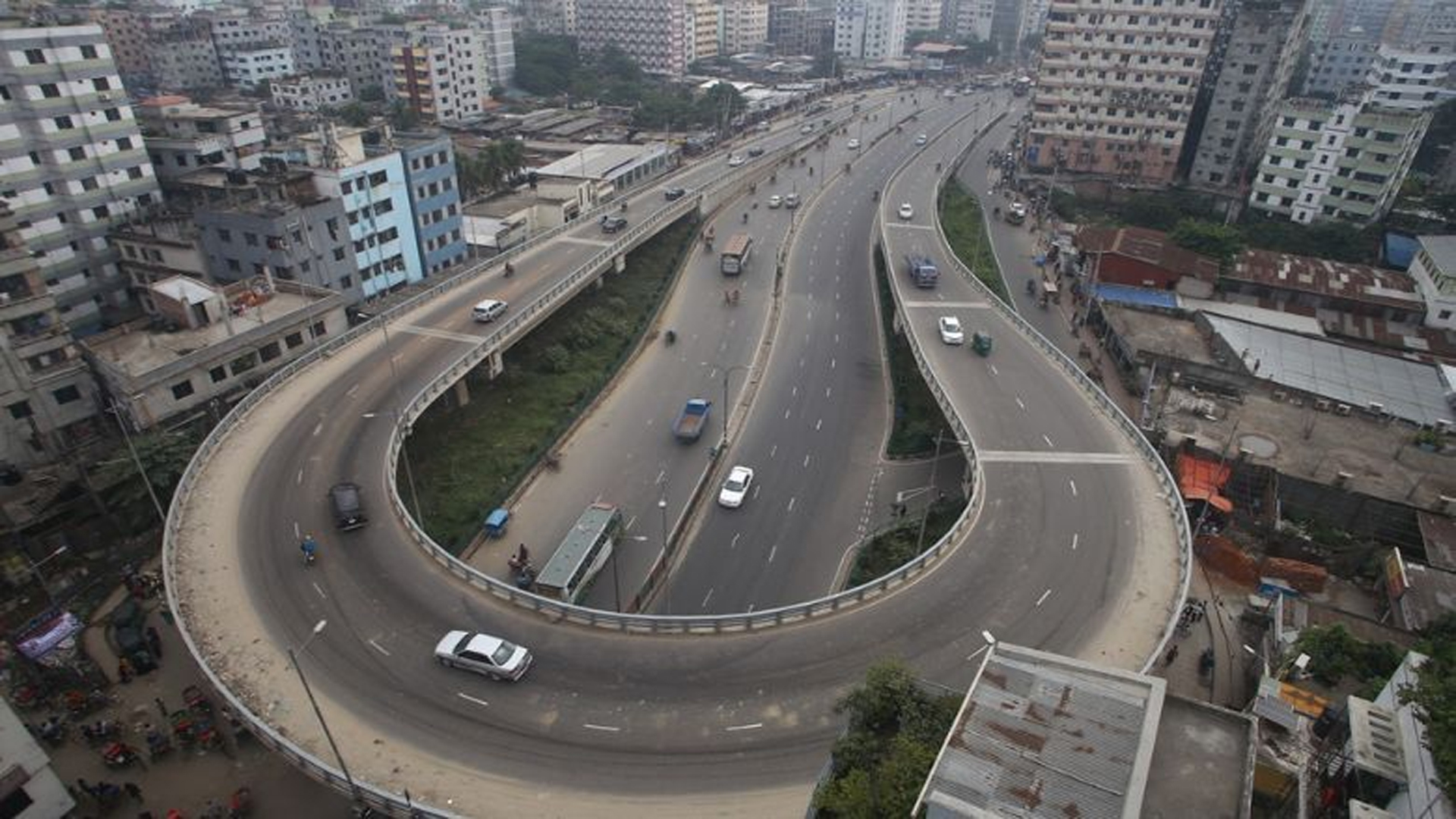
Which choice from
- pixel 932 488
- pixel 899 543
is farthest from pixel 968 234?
pixel 899 543

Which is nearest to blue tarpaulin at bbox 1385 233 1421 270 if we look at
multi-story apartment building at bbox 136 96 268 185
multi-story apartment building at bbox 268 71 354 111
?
multi-story apartment building at bbox 136 96 268 185

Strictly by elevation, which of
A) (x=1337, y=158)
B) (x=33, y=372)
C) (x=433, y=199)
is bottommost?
(x=33, y=372)

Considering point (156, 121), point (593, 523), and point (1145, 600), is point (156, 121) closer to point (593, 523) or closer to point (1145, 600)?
point (593, 523)

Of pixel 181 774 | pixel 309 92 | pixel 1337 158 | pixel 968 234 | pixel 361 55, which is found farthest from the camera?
pixel 361 55

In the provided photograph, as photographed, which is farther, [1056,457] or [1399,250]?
[1399,250]

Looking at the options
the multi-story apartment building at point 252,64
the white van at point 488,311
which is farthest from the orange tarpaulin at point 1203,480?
the multi-story apartment building at point 252,64

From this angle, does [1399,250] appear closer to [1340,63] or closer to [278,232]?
[1340,63]

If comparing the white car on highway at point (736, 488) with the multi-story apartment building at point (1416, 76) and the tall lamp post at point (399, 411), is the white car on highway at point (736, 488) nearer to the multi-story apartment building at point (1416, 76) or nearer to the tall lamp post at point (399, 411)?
the tall lamp post at point (399, 411)

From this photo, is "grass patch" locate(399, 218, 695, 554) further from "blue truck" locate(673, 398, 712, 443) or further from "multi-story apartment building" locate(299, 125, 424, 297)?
"multi-story apartment building" locate(299, 125, 424, 297)
